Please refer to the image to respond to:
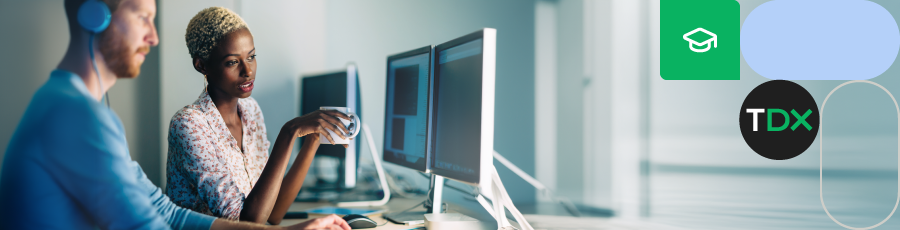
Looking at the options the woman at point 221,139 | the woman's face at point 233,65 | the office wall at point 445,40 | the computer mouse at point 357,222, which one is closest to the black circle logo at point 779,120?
the office wall at point 445,40

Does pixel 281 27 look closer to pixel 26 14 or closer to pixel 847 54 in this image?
pixel 26 14

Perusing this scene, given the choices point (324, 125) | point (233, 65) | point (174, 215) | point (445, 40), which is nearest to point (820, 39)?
point (445, 40)

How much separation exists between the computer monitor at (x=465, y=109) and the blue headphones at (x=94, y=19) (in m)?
0.58

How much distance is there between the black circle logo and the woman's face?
272 cm

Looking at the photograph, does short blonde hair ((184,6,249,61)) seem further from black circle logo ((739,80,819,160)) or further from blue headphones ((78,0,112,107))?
black circle logo ((739,80,819,160))

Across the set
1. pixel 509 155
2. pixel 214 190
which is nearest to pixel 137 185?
pixel 214 190

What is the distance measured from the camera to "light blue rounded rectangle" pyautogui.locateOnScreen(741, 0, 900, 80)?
2.19m

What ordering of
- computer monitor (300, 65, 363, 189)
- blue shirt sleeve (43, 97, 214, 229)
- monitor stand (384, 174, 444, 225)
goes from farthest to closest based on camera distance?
computer monitor (300, 65, 363, 189)
monitor stand (384, 174, 444, 225)
blue shirt sleeve (43, 97, 214, 229)

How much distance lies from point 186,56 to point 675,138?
9.00 feet

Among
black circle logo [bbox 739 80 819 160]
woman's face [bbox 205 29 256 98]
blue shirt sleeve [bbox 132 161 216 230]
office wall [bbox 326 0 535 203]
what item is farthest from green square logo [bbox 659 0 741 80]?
blue shirt sleeve [bbox 132 161 216 230]

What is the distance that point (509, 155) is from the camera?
3176 millimetres

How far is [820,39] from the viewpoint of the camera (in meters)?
2.31

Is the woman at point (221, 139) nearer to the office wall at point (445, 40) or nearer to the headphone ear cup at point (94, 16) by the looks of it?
the headphone ear cup at point (94, 16)

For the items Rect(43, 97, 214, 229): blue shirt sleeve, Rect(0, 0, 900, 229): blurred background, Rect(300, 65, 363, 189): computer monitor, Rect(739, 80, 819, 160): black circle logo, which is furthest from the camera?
Rect(739, 80, 819, 160): black circle logo
